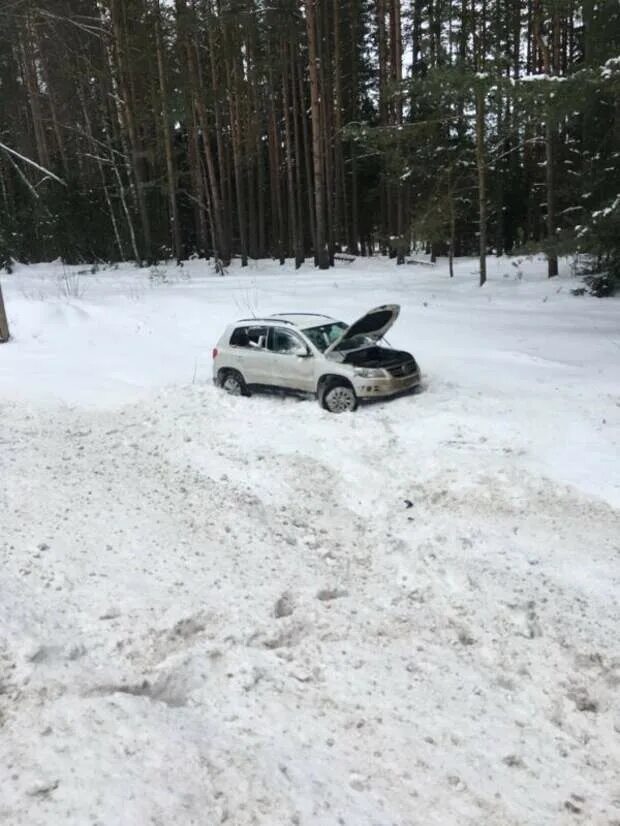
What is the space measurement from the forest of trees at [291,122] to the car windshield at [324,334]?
7.02 m

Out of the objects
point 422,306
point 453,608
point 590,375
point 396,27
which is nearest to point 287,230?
point 396,27

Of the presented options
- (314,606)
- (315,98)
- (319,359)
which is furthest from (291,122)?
(314,606)

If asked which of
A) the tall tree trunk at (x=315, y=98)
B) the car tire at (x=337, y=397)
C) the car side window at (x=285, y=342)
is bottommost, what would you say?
the car tire at (x=337, y=397)

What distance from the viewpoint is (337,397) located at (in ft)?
35.4

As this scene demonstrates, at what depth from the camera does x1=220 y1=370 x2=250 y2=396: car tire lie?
1202 centimetres

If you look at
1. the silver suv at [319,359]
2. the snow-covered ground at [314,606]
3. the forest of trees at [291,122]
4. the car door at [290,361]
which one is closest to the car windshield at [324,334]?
the silver suv at [319,359]

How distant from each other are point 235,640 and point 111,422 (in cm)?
701

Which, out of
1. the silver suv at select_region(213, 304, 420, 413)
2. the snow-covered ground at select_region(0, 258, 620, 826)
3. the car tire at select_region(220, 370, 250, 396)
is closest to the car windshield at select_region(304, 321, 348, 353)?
the silver suv at select_region(213, 304, 420, 413)

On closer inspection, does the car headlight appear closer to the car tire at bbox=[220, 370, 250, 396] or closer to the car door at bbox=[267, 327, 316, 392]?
the car door at bbox=[267, 327, 316, 392]

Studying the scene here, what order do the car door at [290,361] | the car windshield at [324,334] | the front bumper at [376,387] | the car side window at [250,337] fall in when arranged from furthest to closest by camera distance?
the car side window at [250,337], the car windshield at [324,334], the car door at [290,361], the front bumper at [376,387]

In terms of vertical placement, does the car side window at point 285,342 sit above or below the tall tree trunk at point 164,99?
below

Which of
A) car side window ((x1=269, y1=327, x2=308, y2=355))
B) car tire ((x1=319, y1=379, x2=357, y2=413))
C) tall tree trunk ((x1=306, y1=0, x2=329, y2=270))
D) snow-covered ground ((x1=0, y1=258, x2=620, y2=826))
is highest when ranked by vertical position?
tall tree trunk ((x1=306, y1=0, x2=329, y2=270))

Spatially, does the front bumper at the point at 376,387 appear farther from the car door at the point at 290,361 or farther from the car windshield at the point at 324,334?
the car windshield at the point at 324,334

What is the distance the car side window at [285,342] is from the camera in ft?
36.9
